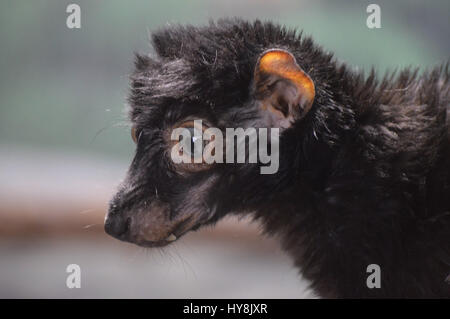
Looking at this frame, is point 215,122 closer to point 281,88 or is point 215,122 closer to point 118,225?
point 281,88

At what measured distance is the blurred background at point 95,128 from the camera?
195 inches

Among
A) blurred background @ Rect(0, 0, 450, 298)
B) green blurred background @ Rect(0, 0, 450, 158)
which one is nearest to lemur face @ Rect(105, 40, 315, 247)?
blurred background @ Rect(0, 0, 450, 298)

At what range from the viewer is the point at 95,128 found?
5.29m

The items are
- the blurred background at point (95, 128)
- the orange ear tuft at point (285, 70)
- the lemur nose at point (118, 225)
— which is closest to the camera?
the orange ear tuft at point (285, 70)

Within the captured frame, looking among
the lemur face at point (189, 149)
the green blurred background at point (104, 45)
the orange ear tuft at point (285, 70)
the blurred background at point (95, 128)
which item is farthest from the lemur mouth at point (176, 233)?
the green blurred background at point (104, 45)

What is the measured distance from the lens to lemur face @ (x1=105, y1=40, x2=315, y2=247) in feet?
6.79

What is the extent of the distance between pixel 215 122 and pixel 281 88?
244mm

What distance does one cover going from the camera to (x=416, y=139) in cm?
216

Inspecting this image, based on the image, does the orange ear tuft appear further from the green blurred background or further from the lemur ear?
the green blurred background

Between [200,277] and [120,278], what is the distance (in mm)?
640

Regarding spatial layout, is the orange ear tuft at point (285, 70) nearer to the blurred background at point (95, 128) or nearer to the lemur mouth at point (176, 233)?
the lemur mouth at point (176, 233)

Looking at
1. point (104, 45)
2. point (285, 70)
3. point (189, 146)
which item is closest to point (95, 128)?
point (104, 45)
